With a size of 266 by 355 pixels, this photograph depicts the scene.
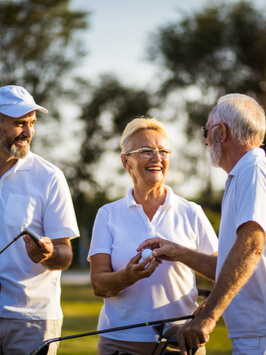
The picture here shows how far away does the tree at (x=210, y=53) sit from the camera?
31.9 m

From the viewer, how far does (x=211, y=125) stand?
3.46 meters

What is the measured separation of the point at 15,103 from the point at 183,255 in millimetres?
1491

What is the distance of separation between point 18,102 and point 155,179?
1.04 metres

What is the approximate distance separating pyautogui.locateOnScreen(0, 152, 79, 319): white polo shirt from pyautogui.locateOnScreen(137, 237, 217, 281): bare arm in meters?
0.62

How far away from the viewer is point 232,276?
9.65ft

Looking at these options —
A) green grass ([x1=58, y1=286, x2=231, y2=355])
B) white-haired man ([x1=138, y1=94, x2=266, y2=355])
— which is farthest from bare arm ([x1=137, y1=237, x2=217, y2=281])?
green grass ([x1=58, y1=286, x2=231, y2=355])

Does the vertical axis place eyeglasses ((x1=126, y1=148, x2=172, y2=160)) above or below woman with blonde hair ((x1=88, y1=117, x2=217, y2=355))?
above

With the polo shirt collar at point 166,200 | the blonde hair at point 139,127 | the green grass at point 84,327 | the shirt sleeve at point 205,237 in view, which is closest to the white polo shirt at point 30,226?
the polo shirt collar at point 166,200

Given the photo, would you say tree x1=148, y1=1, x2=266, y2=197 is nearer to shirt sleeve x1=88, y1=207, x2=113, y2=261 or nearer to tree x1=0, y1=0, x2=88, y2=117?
tree x1=0, y1=0, x2=88, y2=117

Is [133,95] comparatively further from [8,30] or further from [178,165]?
Answer: [8,30]

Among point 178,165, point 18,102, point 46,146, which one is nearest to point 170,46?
point 178,165

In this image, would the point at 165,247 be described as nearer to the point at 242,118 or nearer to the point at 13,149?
the point at 242,118

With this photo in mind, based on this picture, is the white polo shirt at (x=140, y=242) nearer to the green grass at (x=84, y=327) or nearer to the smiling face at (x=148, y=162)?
the smiling face at (x=148, y=162)

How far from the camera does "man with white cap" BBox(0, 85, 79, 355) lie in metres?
3.81
